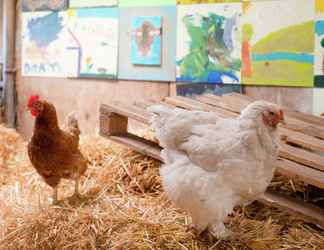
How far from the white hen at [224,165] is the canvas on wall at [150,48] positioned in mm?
1597

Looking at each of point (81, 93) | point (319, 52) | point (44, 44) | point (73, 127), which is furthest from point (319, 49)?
point (44, 44)

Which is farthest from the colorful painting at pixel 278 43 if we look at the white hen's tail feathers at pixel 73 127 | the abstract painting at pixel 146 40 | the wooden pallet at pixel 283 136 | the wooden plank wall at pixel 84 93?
the white hen's tail feathers at pixel 73 127

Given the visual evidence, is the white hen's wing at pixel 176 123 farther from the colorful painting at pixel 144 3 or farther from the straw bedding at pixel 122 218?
the colorful painting at pixel 144 3

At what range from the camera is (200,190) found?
224cm

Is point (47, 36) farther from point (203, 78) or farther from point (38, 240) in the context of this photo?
point (38, 240)

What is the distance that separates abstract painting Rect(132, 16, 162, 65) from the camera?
12.7 feet

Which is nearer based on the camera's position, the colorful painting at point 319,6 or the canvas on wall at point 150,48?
the colorful painting at point 319,6

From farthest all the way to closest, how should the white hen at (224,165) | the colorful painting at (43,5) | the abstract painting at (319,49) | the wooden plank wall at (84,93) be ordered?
the colorful painting at (43,5), the wooden plank wall at (84,93), the abstract painting at (319,49), the white hen at (224,165)

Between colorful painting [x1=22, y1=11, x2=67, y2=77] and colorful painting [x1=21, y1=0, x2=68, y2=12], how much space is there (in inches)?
1.8

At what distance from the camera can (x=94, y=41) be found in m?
4.20

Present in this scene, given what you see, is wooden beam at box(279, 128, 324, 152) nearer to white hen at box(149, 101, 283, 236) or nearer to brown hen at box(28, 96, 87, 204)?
white hen at box(149, 101, 283, 236)

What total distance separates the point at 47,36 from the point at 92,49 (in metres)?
0.52

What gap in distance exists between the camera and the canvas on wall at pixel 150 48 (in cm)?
384

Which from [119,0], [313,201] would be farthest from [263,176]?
[119,0]
